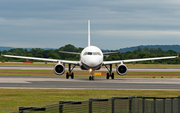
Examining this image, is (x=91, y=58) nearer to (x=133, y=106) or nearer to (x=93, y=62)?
(x=93, y=62)

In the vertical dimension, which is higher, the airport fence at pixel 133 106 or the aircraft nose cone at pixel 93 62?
the aircraft nose cone at pixel 93 62

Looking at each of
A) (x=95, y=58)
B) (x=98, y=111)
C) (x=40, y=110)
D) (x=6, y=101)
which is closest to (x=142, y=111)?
(x=98, y=111)

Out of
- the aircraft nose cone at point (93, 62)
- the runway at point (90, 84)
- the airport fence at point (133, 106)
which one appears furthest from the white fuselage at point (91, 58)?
the airport fence at point (133, 106)

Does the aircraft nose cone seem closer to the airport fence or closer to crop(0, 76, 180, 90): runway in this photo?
crop(0, 76, 180, 90): runway

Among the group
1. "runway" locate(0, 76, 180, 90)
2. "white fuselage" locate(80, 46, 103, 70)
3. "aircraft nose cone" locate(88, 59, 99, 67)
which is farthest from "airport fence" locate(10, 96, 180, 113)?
"white fuselage" locate(80, 46, 103, 70)

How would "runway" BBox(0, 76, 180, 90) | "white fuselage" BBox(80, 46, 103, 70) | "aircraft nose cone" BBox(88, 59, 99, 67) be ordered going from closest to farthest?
"runway" BBox(0, 76, 180, 90) < "aircraft nose cone" BBox(88, 59, 99, 67) < "white fuselage" BBox(80, 46, 103, 70)

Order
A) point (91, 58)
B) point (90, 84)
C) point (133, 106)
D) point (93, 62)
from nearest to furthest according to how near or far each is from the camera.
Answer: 1. point (133, 106)
2. point (90, 84)
3. point (93, 62)
4. point (91, 58)

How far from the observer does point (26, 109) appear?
8.62 meters

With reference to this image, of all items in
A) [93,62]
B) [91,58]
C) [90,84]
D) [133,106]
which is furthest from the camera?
[91,58]

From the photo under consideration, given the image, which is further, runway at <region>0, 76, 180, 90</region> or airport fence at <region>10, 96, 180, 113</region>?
runway at <region>0, 76, 180, 90</region>

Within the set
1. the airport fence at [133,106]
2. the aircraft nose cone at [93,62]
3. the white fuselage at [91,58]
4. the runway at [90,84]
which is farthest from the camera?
the white fuselage at [91,58]

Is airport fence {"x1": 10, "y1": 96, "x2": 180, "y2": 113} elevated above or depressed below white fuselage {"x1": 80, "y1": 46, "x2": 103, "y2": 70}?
below

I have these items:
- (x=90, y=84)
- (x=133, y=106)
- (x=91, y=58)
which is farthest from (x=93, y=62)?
(x=133, y=106)

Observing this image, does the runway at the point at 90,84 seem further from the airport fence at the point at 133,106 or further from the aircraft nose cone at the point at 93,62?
the airport fence at the point at 133,106
